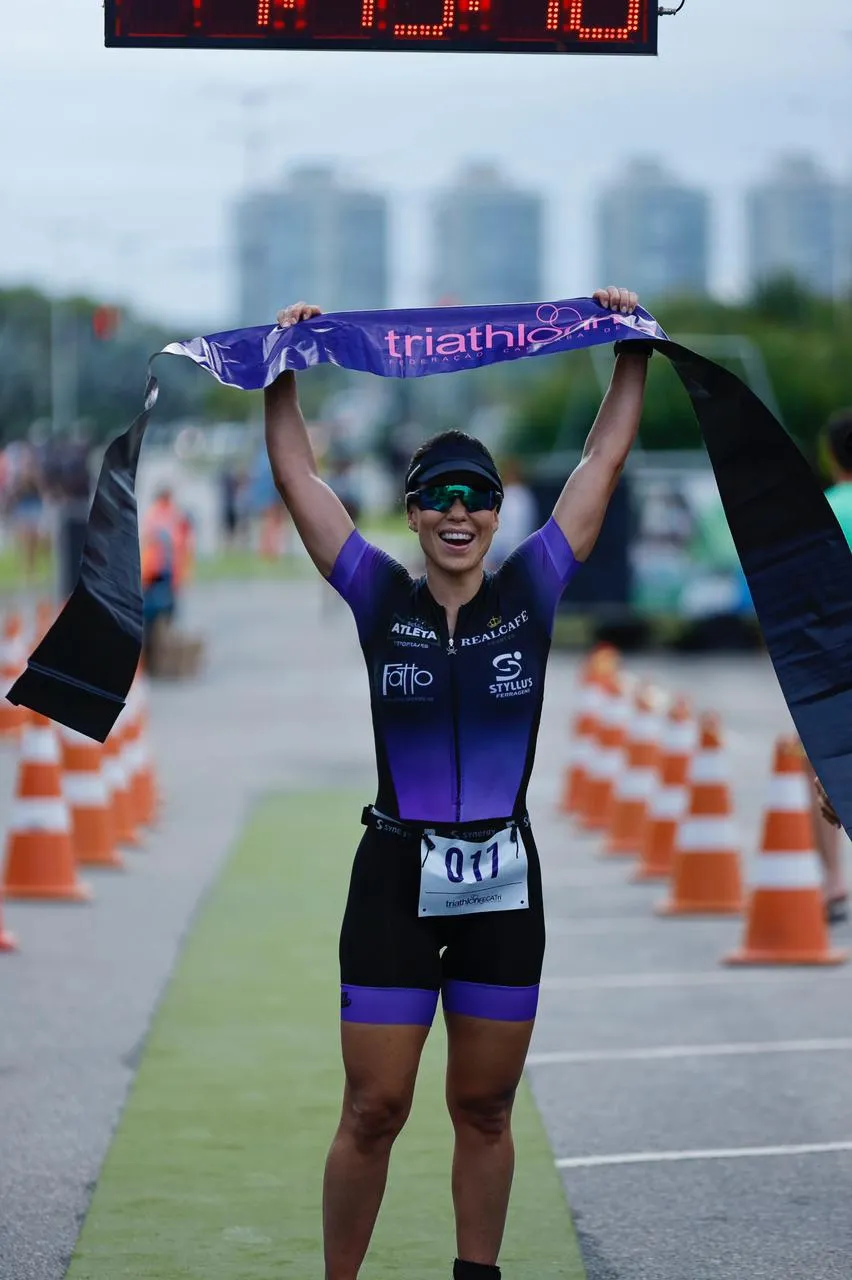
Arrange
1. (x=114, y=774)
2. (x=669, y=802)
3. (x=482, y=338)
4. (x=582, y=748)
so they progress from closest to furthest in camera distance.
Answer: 1. (x=482, y=338)
2. (x=669, y=802)
3. (x=114, y=774)
4. (x=582, y=748)

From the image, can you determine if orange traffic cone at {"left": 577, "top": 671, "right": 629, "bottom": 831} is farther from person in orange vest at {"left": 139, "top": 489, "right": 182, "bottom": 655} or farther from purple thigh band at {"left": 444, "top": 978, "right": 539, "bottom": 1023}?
person in orange vest at {"left": 139, "top": 489, "right": 182, "bottom": 655}

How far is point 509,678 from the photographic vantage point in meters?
4.98

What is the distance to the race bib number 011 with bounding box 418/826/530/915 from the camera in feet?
15.9

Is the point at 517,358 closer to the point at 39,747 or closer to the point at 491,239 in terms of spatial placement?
the point at 39,747

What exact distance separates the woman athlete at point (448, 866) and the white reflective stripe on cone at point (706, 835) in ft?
19.7

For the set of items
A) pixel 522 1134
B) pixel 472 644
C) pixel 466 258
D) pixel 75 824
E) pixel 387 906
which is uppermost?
pixel 472 644

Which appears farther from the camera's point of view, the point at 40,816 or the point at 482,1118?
the point at 40,816

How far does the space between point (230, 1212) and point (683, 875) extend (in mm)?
5279

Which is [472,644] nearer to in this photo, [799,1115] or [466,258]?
[799,1115]

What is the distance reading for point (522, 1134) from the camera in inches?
279

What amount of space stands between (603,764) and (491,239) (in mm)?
165331

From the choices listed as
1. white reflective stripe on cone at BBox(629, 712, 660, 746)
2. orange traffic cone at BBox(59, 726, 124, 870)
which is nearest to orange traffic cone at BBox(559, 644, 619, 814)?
white reflective stripe on cone at BBox(629, 712, 660, 746)

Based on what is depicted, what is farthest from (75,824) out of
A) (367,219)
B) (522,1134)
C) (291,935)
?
(367,219)

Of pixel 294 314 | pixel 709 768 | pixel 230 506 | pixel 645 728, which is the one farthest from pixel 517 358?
pixel 230 506
